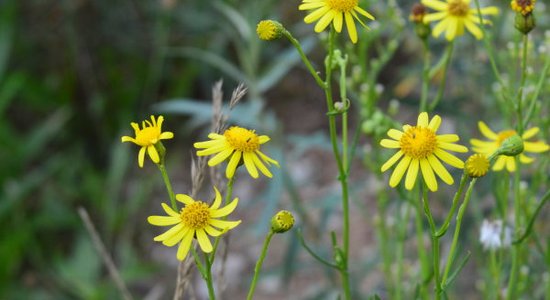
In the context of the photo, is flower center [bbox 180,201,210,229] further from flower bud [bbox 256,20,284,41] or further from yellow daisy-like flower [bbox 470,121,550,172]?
yellow daisy-like flower [bbox 470,121,550,172]

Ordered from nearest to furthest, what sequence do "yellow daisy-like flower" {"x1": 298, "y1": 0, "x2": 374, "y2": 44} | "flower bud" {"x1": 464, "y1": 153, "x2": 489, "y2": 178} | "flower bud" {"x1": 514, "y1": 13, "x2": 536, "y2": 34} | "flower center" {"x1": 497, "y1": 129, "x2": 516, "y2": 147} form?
"flower bud" {"x1": 464, "y1": 153, "x2": 489, "y2": 178}
"yellow daisy-like flower" {"x1": 298, "y1": 0, "x2": 374, "y2": 44}
"flower bud" {"x1": 514, "y1": 13, "x2": 536, "y2": 34}
"flower center" {"x1": 497, "y1": 129, "x2": 516, "y2": 147}

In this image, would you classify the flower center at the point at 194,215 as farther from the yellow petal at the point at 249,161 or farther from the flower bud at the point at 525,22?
the flower bud at the point at 525,22

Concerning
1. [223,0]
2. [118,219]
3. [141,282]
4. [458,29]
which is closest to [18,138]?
[118,219]

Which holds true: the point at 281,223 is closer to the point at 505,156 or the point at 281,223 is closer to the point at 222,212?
the point at 222,212

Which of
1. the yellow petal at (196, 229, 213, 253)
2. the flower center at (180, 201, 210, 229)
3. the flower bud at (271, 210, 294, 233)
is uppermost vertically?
the flower center at (180, 201, 210, 229)

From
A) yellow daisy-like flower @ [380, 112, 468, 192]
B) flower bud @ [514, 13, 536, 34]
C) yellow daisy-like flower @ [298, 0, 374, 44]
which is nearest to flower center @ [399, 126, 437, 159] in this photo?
yellow daisy-like flower @ [380, 112, 468, 192]

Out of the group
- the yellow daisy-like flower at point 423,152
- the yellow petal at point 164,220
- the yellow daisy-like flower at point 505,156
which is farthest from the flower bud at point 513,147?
the yellow petal at point 164,220
